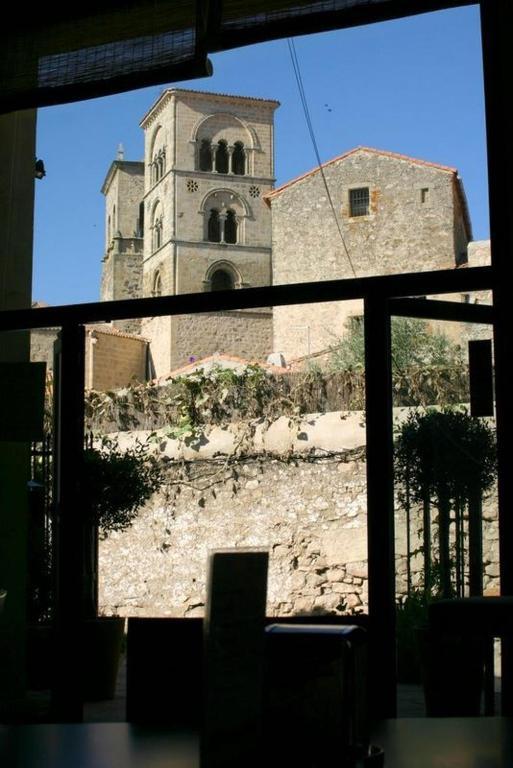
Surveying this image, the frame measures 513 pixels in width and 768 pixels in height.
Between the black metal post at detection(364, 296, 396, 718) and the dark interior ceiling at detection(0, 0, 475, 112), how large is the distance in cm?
90

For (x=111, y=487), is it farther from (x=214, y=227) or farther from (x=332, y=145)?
(x=214, y=227)

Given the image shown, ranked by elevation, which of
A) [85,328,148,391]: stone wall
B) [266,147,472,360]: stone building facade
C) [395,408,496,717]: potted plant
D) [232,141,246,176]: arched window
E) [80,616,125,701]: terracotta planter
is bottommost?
[80,616,125,701]: terracotta planter

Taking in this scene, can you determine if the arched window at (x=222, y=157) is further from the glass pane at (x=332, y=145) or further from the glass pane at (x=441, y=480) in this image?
the glass pane at (x=441, y=480)

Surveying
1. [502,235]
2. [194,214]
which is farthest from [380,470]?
[194,214]

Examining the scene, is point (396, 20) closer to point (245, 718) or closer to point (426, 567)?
point (426, 567)

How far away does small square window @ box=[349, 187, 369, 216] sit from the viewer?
469 cm

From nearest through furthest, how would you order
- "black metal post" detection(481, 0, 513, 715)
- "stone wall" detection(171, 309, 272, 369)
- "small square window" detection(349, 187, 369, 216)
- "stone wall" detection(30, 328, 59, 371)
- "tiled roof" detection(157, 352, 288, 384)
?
"black metal post" detection(481, 0, 513, 715), "stone wall" detection(30, 328, 59, 371), "small square window" detection(349, 187, 369, 216), "tiled roof" detection(157, 352, 288, 384), "stone wall" detection(171, 309, 272, 369)

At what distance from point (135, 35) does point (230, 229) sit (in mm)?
13141

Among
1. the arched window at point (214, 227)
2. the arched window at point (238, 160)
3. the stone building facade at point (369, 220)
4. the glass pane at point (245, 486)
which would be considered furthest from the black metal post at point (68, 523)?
the arched window at point (214, 227)

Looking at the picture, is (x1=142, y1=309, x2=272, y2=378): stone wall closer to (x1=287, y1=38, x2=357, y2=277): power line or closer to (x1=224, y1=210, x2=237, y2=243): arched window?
(x1=224, y1=210, x2=237, y2=243): arched window

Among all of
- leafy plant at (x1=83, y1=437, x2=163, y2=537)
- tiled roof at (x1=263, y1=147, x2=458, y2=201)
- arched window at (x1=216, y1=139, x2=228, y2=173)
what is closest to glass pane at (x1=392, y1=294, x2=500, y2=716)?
tiled roof at (x1=263, y1=147, x2=458, y2=201)

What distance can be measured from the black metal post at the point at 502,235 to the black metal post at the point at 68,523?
1.50 metres

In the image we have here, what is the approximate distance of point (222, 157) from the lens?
1199 cm

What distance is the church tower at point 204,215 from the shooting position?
21.7 ft
